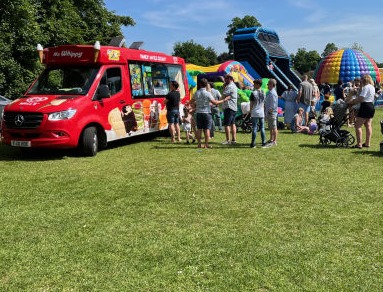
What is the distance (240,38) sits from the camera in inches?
1102

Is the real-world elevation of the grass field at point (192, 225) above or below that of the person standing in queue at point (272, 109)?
below

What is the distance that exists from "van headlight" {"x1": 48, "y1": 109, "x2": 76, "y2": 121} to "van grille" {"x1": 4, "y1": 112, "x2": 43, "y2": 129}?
0.79ft

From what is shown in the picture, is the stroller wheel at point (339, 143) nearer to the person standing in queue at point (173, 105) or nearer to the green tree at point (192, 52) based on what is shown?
the person standing in queue at point (173, 105)

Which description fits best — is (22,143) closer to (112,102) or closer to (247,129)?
(112,102)

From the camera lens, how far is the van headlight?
8.40 meters

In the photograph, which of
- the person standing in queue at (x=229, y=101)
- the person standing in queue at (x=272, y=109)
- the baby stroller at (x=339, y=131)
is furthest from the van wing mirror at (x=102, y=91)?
the baby stroller at (x=339, y=131)

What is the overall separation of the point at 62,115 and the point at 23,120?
2.89ft

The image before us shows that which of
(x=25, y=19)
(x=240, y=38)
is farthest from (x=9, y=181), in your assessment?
(x=240, y=38)

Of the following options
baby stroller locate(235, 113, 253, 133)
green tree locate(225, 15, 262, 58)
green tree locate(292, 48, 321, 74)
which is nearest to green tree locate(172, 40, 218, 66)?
green tree locate(225, 15, 262, 58)

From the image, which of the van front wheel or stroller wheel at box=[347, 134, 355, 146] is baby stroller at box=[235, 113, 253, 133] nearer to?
stroller wheel at box=[347, 134, 355, 146]

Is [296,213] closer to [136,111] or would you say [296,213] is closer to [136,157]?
[136,157]

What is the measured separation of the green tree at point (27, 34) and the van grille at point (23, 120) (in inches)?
378

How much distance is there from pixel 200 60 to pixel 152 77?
72.1 metres

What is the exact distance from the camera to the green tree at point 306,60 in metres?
106
